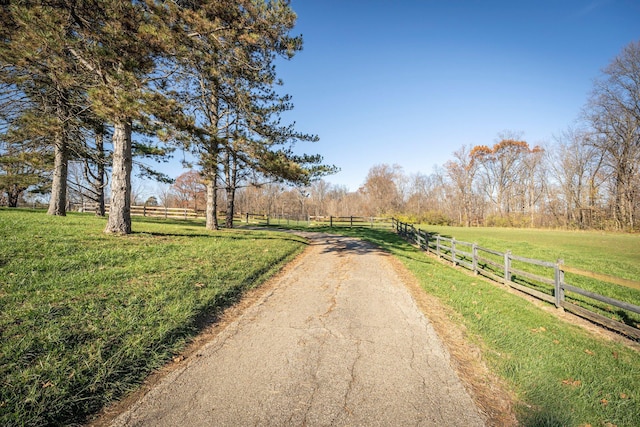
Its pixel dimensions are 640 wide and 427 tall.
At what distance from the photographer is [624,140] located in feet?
100

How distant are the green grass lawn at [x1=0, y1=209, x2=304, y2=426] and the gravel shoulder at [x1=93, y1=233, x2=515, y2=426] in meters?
0.40

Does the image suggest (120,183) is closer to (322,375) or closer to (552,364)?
(322,375)

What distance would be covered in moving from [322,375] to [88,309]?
147 inches

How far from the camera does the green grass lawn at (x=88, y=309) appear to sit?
8.16 ft

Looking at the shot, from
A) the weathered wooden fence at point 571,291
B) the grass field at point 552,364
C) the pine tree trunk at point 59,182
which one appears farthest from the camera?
the pine tree trunk at point 59,182

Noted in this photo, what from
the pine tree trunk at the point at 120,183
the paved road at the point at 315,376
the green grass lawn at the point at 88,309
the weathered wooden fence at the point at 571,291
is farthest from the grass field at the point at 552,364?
the pine tree trunk at the point at 120,183

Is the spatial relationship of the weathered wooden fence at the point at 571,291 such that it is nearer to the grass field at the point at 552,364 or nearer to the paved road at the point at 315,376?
the grass field at the point at 552,364

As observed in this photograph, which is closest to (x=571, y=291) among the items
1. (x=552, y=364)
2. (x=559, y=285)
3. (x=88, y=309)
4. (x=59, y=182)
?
(x=559, y=285)

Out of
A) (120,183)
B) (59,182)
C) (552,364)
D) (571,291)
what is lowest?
(552,364)

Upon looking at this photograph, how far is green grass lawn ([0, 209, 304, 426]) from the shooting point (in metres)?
2.49

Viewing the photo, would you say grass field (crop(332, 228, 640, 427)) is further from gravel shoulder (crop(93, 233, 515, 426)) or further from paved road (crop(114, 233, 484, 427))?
paved road (crop(114, 233, 484, 427))

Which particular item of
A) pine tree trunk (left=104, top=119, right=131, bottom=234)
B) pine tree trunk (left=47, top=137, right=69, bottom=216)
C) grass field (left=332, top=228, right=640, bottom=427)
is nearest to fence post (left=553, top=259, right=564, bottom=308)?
grass field (left=332, top=228, right=640, bottom=427)

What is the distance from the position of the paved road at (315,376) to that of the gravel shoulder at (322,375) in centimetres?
1

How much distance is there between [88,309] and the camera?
12.9ft
